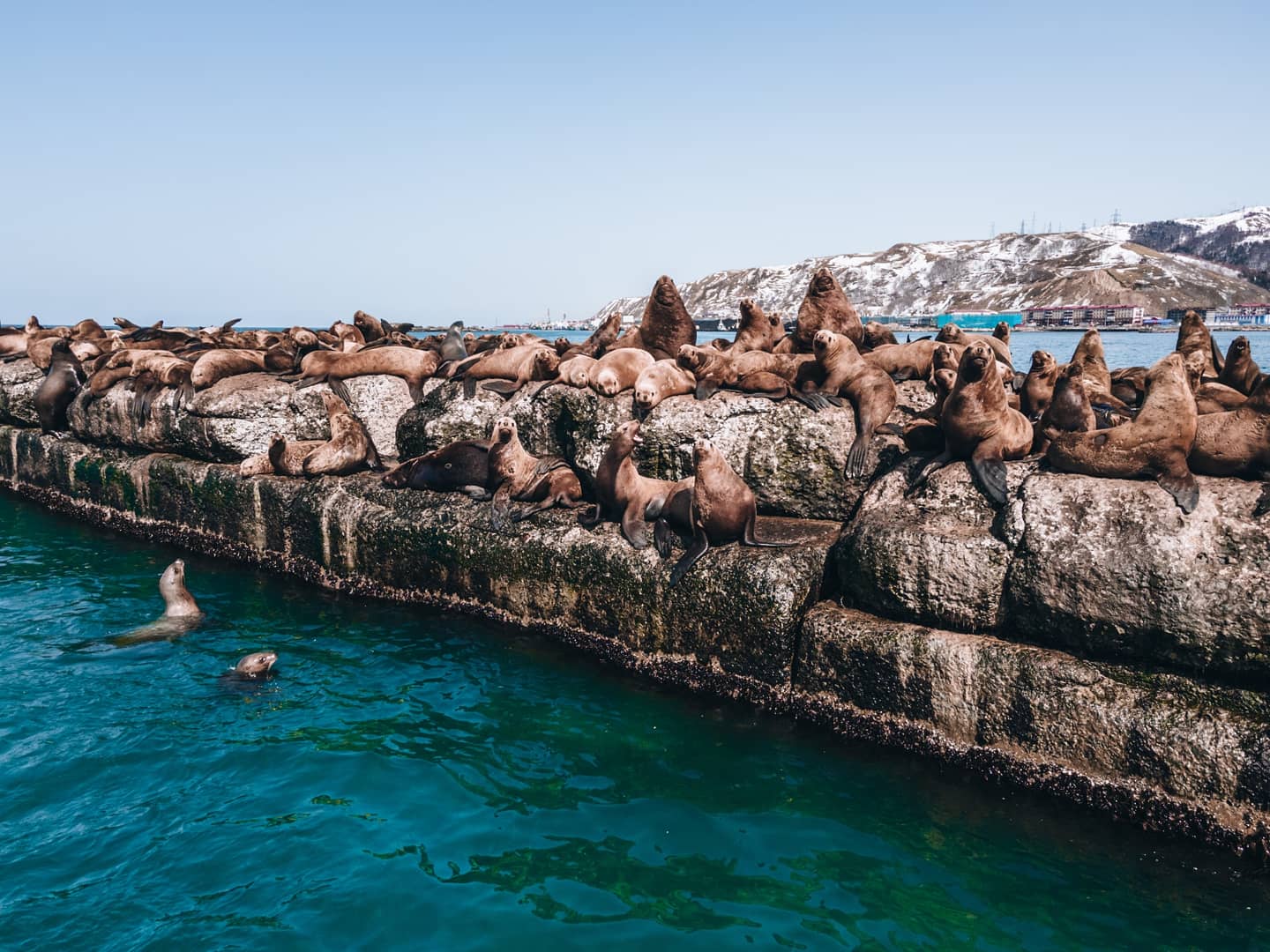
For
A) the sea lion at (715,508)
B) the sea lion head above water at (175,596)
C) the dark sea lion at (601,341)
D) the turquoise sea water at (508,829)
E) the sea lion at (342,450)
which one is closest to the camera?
the turquoise sea water at (508,829)

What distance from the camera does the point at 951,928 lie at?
431 cm

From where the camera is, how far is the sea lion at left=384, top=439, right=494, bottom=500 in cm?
913

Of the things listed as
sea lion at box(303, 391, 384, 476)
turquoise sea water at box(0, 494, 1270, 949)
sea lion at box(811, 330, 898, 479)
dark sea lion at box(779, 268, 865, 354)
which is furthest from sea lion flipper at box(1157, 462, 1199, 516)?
sea lion at box(303, 391, 384, 476)

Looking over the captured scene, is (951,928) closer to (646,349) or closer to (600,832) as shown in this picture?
(600,832)

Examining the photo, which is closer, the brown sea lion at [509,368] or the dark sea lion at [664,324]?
A: the brown sea lion at [509,368]

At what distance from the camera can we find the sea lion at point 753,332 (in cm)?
1021

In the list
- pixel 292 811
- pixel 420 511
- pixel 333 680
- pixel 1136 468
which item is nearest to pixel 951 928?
pixel 1136 468

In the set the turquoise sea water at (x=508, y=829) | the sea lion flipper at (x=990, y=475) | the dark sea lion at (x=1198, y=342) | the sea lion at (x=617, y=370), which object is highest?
the dark sea lion at (x=1198, y=342)

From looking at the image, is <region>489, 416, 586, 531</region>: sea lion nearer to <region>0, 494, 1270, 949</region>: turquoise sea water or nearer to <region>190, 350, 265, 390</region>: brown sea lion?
<region>0, 494, 1270, 949</region>: turquoise sea water

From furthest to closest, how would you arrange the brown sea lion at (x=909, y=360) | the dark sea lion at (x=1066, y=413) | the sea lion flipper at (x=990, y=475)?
the brown sea lion at (x=909, y=360), the dark sea lion at (x=1066, y=413), the sea lion flipper at (x=990, y=475)

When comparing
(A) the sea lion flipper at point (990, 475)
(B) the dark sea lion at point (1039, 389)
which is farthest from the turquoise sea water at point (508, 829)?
(B) the dark sea lion at point (1039, 389)

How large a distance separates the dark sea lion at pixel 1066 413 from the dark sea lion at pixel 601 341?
19.3ft

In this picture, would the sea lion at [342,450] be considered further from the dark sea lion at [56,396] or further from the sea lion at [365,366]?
the dark sea lion at [56,396]

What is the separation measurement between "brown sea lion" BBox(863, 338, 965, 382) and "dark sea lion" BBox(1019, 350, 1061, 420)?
1.16 m
